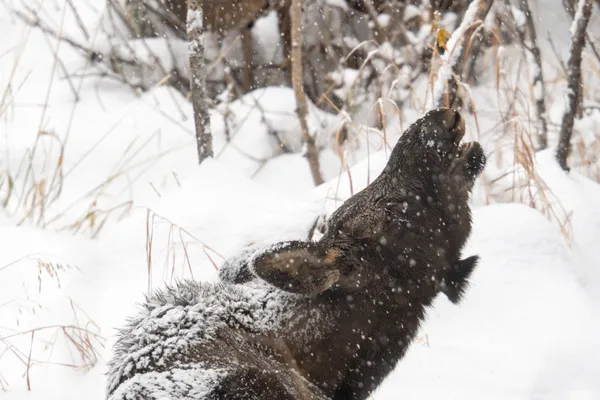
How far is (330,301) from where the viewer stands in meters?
2.55

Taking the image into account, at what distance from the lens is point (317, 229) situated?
4012mm

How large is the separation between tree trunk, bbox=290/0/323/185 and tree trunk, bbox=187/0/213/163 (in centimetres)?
68

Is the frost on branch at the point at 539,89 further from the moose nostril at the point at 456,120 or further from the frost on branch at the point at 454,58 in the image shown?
the moose nostril at the point at 456,120

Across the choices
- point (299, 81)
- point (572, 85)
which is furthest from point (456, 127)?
point (299, 81)

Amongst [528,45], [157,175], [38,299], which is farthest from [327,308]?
[528,45]

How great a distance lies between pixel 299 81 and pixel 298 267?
3.06 metres

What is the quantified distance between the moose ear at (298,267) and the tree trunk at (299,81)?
9.36 feet

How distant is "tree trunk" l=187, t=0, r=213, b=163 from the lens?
4.45m

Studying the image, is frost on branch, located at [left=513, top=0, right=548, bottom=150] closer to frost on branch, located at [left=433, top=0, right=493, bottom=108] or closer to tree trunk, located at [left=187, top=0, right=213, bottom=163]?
frost on branch, located at [left=433, top=0, right=493, bottom=108]

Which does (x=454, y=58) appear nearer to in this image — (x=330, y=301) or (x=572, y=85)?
(x=572, y=85)

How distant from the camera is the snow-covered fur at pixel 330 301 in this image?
225 cm

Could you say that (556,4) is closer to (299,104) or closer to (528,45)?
(528,45)

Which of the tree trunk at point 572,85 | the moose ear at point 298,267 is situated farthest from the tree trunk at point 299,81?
the moose ear at point 298,267

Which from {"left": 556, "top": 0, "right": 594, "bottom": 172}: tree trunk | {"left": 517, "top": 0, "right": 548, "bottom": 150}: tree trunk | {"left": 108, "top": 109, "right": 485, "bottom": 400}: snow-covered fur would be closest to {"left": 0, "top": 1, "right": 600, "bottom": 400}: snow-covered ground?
{"left": 556, "top": 0, "right": 594, "bottom": 172}: tree trunk
